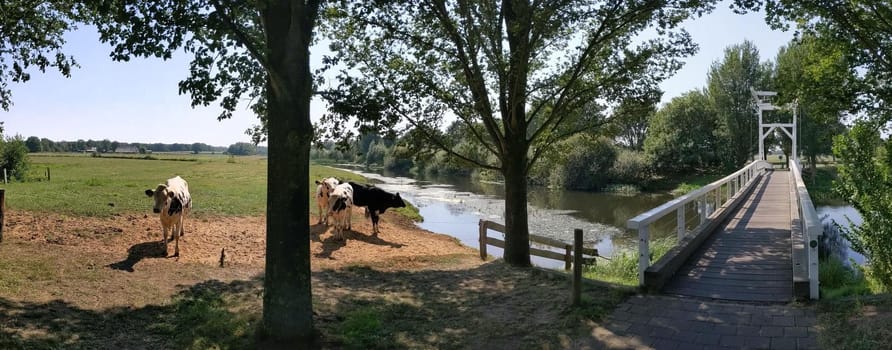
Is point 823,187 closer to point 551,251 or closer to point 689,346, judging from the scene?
point 551,251

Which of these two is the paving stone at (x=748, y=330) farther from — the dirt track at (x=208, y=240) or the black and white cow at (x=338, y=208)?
the black and white cow at (x=338, y=208)

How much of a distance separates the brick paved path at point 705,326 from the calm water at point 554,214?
8.49 metres

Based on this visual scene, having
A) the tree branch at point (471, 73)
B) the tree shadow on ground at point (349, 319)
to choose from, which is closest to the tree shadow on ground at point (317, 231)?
the tree shadow on ground at point (349, 319)

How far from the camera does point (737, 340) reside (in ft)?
16.5

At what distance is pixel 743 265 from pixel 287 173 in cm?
663

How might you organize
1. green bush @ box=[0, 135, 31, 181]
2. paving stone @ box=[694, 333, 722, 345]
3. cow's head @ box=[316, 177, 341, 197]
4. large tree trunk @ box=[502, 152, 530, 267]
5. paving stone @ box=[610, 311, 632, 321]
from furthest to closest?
green bush @ box=[0, 135, 31, 181], cow's head @ box=[316, 177, 341, 197], large tree trunk @ box=[502, 152, 530, 267], paving stone @ box=[610, 311, 632, 321], paving stone @ box=[694, 333, 722, 345]

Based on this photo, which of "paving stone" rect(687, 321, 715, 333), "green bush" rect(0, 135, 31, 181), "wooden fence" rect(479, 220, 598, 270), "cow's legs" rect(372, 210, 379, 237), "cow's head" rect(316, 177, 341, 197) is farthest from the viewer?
"green bush" rect(0, 135, 31, 181)

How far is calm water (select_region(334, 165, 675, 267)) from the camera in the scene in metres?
20.2

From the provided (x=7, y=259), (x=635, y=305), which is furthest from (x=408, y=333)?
(x=7, y=259)

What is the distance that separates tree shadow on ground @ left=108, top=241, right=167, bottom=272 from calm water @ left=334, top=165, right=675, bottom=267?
8.72 m

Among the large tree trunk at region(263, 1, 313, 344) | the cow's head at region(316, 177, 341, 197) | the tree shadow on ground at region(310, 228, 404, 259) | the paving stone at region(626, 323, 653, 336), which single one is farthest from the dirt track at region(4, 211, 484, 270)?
the paving stone at region(626, 323, 653, 336)

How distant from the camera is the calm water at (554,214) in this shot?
66.1ft

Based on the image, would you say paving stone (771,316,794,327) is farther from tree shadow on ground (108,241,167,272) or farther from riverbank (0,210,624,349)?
tree shadow on ground (108,241,167,272)

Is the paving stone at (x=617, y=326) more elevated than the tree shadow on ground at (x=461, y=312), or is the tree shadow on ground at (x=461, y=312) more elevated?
the paving stone at (x=617, y=326)
